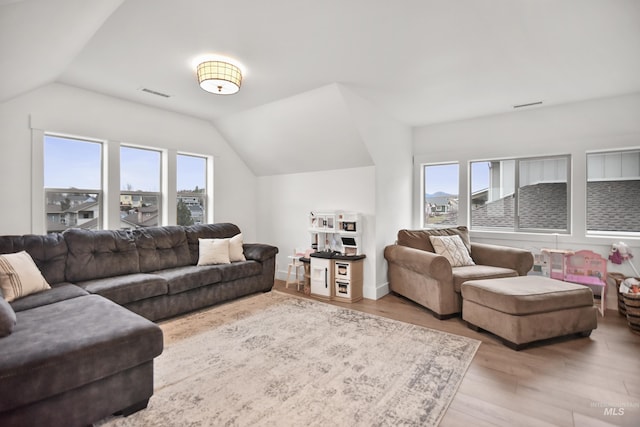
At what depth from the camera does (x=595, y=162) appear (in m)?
3.83

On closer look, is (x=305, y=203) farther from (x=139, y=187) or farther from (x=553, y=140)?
(x=553, y=140)

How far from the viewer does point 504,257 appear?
369 centimetres

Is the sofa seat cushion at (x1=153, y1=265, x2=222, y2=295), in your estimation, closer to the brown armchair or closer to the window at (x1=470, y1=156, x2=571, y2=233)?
the brown armchair

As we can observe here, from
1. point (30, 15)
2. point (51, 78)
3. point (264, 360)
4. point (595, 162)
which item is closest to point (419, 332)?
point (264, 360)

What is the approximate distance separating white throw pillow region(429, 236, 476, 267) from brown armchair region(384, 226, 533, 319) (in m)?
0.10

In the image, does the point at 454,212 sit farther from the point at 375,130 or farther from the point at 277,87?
the point at 277,87

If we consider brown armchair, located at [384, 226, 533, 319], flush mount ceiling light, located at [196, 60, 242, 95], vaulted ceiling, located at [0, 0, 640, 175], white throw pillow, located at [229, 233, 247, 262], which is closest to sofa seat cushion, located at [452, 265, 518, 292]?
brown armchair, located at [384, 226, 533, 319]

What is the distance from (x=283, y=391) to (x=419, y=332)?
58.7 inches

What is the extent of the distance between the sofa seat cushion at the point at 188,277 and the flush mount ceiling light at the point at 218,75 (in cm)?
194

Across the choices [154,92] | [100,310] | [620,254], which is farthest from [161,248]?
[620,254]

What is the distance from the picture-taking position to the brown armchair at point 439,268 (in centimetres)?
317

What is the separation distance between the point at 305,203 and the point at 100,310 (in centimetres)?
302

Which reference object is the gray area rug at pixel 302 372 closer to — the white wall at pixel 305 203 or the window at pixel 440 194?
the white wall at pixel 305 203

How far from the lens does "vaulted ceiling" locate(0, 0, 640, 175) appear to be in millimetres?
1963
